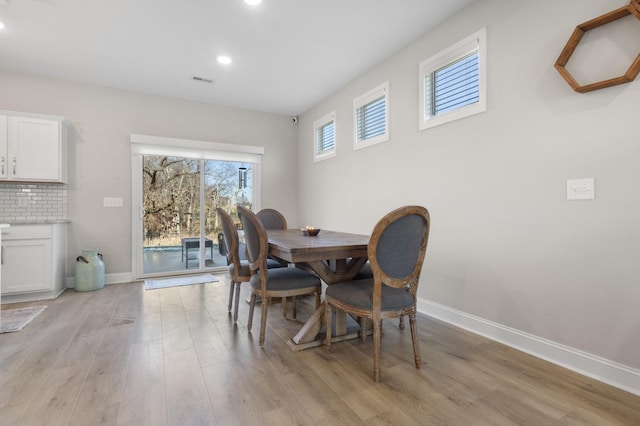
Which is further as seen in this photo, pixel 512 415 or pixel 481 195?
pixel 481 195

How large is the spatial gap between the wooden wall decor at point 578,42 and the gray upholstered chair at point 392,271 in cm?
126

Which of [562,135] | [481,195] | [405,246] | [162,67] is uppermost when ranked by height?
[162,67]

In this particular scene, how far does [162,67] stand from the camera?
12.0 feet

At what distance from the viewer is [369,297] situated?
1859mm

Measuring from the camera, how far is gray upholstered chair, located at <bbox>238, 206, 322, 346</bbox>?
220 cm

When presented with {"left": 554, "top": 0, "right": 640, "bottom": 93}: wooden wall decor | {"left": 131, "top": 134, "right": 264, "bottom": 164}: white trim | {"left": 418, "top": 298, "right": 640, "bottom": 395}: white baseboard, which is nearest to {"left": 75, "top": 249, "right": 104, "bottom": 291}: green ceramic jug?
{"left": 131, "top": 134, "right": 264, "bottom": 164}: white trim

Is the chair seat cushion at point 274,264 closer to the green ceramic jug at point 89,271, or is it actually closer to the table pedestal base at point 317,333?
the table pedestal base at point 317,333

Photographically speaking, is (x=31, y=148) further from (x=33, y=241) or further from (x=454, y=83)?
(x=454, y=83)

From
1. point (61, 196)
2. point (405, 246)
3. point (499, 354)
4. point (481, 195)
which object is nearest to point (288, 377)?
point (405, 246)

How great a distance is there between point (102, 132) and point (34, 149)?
814 millimetres

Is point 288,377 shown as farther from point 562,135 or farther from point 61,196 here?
point 61,196

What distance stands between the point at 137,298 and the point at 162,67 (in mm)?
2757

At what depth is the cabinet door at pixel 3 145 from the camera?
11.1ft

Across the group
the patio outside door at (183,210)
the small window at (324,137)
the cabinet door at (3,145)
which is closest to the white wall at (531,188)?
the small window at (324,137)
